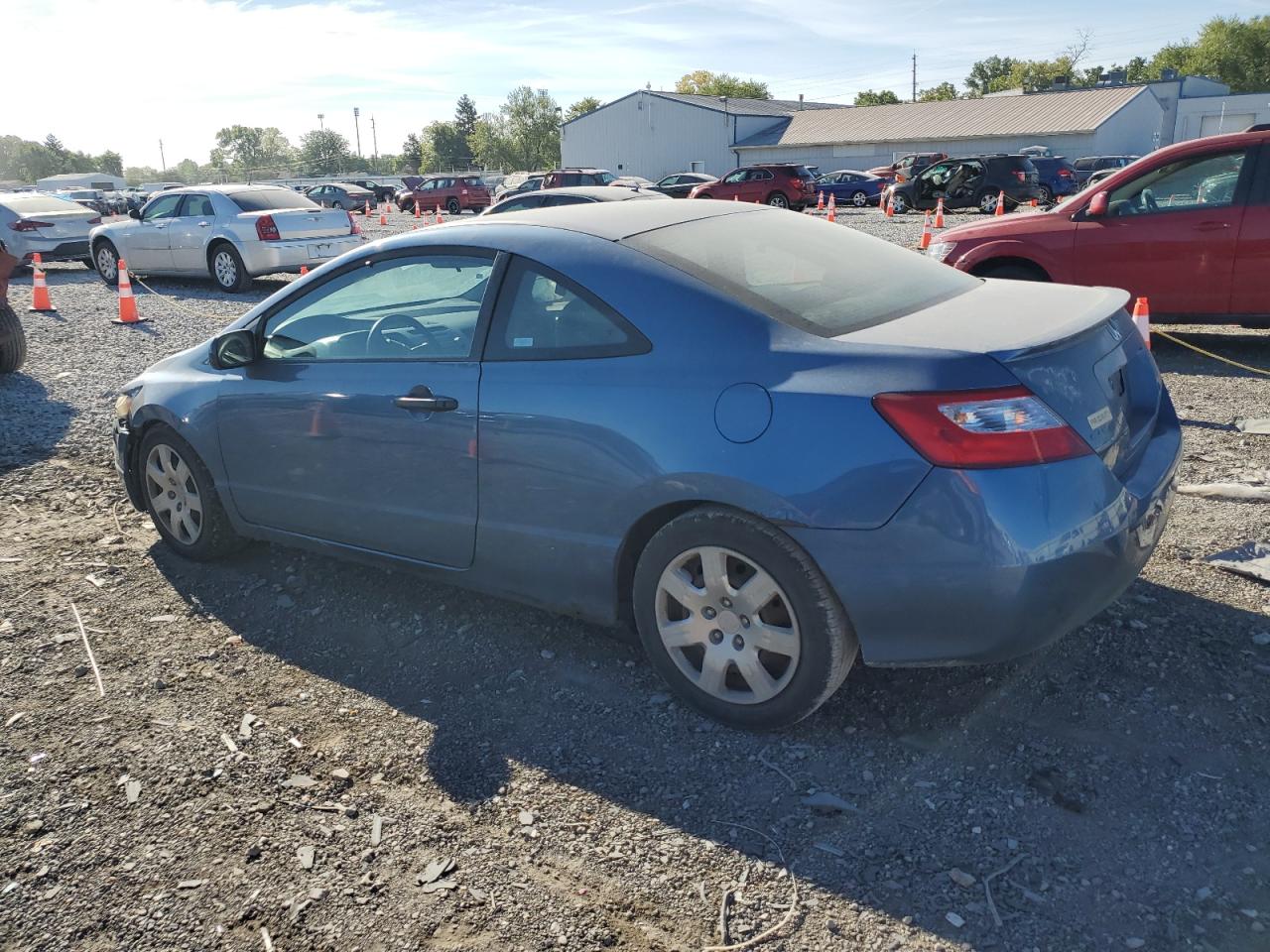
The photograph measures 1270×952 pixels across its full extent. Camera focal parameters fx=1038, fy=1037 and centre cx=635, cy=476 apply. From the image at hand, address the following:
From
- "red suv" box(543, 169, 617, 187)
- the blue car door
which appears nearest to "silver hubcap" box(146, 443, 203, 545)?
the blue car door

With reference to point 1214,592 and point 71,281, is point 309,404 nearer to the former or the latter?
point 1214,592

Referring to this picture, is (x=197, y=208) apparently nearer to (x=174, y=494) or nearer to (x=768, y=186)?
(x=174, y=494)

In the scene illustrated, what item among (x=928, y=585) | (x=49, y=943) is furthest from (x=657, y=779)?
(x=49, y=943)

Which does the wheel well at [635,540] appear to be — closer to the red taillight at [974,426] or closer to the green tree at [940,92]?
the red taillight at [974,426]

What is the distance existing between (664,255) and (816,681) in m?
1.47

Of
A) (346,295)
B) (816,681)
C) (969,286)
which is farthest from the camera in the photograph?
(346,295)

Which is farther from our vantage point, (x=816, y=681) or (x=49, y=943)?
(x=816, y=681)

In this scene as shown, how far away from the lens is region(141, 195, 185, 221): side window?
51.4ft

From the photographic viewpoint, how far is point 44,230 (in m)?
18.2

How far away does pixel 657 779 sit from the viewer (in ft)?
10.2

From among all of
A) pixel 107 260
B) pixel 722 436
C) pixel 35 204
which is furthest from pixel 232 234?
pixel 722 436

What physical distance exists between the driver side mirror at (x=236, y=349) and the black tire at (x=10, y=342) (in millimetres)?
5976

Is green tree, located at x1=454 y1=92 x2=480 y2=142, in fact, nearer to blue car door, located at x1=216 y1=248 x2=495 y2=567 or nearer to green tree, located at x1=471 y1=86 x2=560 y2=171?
green tree, located at x1=471 y1=86 x2=560 y2=171

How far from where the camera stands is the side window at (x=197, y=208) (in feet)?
49.6
